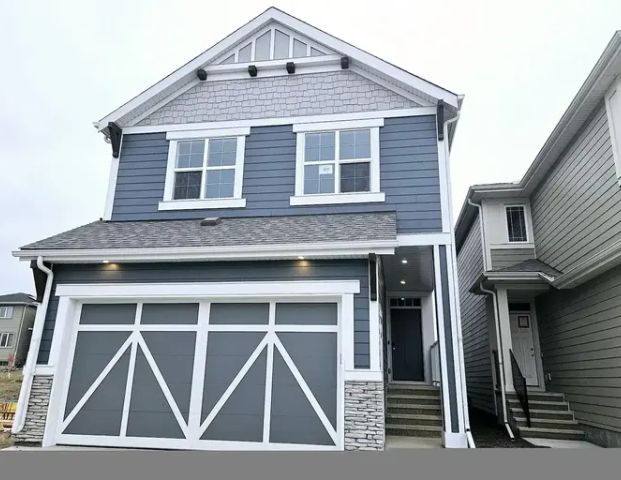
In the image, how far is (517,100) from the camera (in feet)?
120

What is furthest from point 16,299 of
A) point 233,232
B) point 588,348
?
point 588,348

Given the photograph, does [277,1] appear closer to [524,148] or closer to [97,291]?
[97,291]

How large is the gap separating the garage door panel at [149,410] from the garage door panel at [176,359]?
0.18 m

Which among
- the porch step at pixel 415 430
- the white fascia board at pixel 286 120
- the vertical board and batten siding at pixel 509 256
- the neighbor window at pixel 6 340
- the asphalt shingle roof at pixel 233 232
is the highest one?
the white fascia board at pixel 286 120

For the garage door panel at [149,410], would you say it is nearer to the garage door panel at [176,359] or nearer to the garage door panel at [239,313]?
the garage door panel at [176,359]

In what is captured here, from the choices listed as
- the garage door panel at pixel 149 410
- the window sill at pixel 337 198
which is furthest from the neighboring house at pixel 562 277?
the garage door panel at pixel 149 410

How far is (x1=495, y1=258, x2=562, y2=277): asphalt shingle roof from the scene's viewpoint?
919cm

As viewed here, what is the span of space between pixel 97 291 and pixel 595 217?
8.63 metres

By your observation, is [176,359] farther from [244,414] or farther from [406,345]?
[406,345]

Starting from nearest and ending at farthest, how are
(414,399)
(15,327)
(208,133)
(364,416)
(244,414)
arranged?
(364,416)
(244,414)
(414,399)
(208,133)
(15,327)

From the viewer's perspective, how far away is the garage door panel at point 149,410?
255 inches

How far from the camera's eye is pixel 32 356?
6.82 meters

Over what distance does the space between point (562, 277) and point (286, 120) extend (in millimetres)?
5907

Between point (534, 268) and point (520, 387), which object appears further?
point (534, 268)
